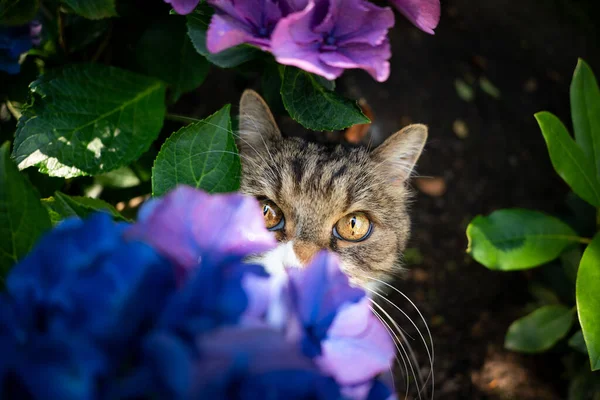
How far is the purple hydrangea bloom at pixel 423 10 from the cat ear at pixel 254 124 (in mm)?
396

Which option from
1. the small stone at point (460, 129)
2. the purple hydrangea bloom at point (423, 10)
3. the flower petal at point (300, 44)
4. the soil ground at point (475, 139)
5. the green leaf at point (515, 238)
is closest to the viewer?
the flower petal at point (300, 44)

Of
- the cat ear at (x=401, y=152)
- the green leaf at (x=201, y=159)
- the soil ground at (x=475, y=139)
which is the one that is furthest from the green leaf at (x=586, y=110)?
the green leaf at (x=201, y=159)

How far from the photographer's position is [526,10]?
2205 mm

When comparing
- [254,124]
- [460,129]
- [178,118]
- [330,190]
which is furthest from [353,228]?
[460,129]

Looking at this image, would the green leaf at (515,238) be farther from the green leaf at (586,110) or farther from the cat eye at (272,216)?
the cat eye at (272,216)

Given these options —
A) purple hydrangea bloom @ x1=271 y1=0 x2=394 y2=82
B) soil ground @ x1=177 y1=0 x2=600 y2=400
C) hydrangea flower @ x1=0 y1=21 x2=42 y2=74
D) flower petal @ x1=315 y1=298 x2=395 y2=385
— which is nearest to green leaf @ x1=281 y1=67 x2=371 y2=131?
purple hydrangea bloom @ x1=271 y1=0 x2=394 y2=82

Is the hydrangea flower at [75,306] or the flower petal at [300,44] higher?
the flower petal at [300,44]

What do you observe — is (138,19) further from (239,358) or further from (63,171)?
(239,358)

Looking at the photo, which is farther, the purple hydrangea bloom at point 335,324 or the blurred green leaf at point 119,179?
the blurred green leaf at point 119,179

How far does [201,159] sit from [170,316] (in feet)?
1.15

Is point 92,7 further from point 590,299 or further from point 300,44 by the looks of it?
point 590,299

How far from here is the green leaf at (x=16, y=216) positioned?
1.69 ft

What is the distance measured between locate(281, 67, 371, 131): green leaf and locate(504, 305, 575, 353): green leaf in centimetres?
97

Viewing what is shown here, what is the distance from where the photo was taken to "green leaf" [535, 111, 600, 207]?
1049mm
